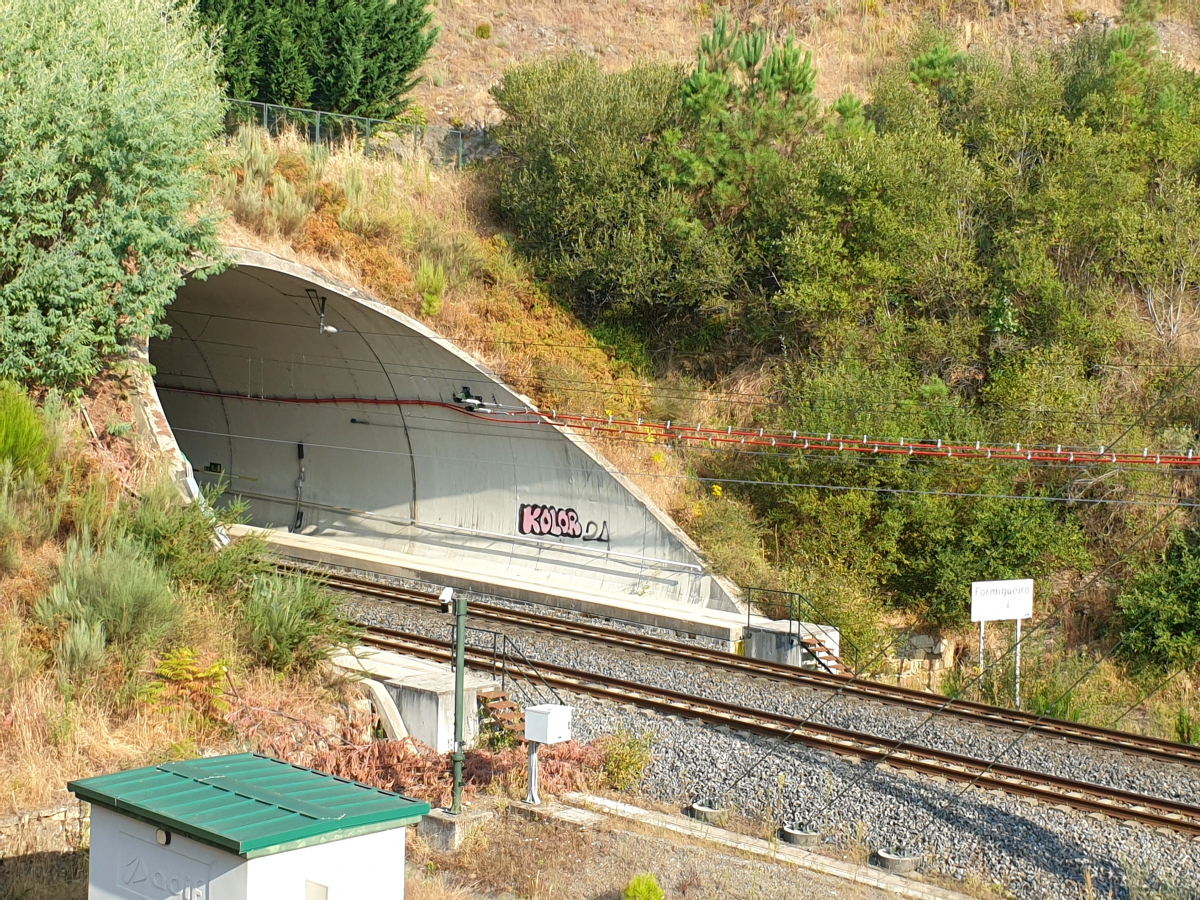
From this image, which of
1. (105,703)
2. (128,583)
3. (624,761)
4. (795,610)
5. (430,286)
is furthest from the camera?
(430,286)

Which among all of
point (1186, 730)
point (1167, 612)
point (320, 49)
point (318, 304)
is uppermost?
point (320, 49)

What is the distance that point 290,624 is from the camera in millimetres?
13047

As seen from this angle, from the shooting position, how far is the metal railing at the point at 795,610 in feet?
66.5

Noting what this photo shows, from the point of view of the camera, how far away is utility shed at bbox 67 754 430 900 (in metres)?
6.24

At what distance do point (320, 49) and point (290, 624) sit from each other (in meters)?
19.3

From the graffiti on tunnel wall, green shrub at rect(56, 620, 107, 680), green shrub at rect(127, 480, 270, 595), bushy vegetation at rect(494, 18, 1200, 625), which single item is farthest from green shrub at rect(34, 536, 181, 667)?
bushy vegetation at rect(494, 18, 1200, 625)

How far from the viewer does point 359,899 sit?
6648 millimetres

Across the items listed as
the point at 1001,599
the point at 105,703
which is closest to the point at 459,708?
the point at 105,703

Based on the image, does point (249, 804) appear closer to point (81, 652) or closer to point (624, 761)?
point (81, 652)

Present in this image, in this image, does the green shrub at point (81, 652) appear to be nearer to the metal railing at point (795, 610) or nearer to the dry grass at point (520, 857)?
the dry grass at point (520, 857)

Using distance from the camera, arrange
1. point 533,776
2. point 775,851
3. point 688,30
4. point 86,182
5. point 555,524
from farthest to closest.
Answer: point 688,30
point 555,524
point 86,182
point 533,776
point 775,851

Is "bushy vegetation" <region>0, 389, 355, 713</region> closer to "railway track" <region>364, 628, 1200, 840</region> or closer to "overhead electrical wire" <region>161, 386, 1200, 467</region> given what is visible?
"railway track" <region>364, 628, 1200, 840</region>

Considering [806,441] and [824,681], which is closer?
[824,681]

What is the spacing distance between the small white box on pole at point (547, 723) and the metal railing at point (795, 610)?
31.3ft
